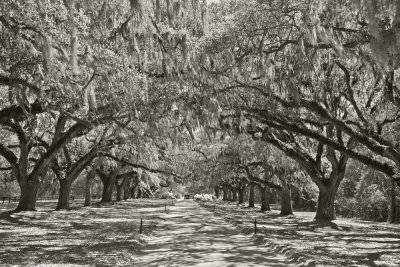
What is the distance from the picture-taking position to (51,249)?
12656 mm

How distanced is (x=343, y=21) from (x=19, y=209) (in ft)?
77.0

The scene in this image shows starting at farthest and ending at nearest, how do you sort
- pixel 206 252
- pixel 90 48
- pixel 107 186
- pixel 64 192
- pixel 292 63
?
pixel 107 186 → pixel 64 192 → pixel 292 63 → pixel 206 252 → pixel 90 48

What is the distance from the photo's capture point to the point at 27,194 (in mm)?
26938

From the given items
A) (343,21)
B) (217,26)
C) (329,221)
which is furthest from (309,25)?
(329,221)

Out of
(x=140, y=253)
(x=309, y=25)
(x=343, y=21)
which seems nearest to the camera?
(x=309, y=25)

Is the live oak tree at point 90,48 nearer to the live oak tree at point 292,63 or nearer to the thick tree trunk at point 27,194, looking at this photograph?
the live oak tree at point 292,63

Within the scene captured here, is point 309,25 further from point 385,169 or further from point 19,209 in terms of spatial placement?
point 19,209

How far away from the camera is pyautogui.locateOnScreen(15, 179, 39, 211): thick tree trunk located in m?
26.5

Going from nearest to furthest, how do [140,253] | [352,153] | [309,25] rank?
[309,25] < [140,253] < [352,153]

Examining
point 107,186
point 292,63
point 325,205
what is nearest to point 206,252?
point 292,63

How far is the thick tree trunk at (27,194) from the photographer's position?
1043 inches

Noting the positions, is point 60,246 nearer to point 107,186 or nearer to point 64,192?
point 64,192

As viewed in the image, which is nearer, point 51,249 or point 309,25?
point 309,25

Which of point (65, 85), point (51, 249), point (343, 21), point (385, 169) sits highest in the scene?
point (343, 21)
